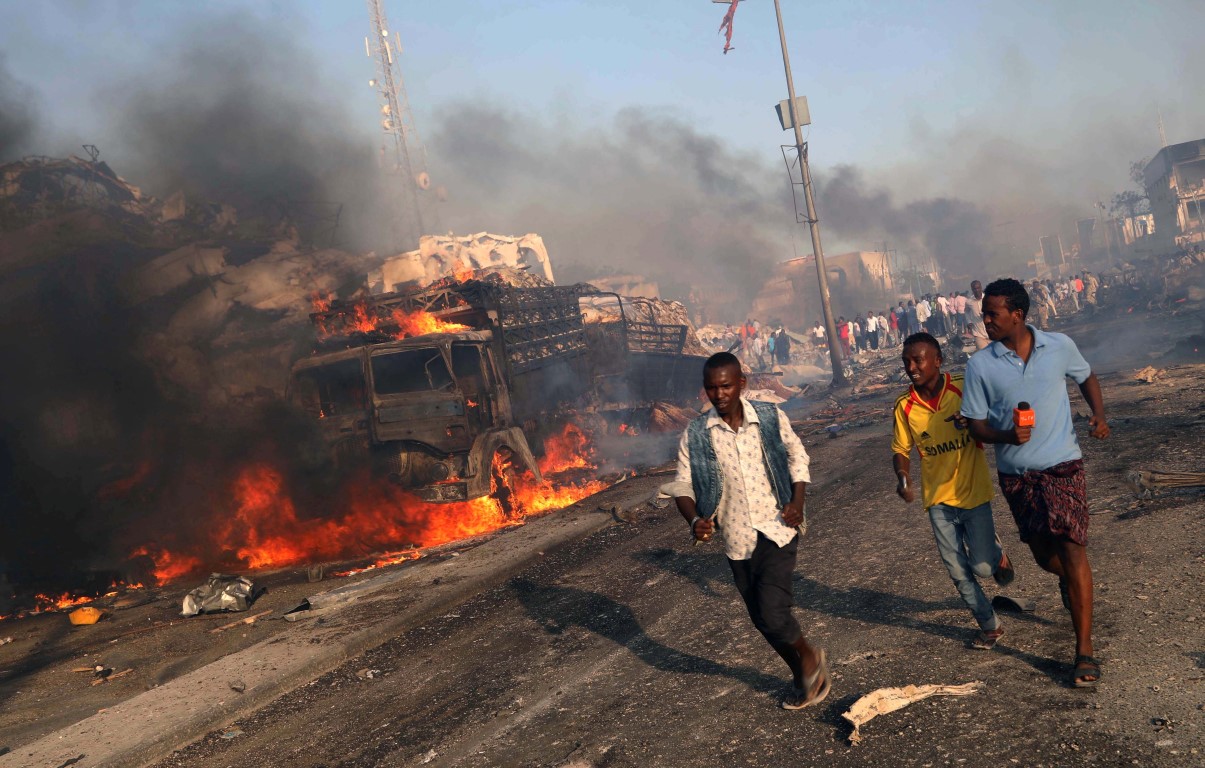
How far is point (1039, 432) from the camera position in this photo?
4.01 metres

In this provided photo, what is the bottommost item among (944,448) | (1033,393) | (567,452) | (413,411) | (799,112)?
(567,452)

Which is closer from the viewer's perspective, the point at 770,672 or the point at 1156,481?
the point at 770,672

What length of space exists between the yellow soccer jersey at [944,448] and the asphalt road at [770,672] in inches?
31.7

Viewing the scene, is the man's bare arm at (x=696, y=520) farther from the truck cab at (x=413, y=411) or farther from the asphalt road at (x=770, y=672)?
the truck cab at (x=413, y=411)

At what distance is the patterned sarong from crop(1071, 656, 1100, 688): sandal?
0.51m

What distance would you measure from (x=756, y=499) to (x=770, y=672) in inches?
46.1

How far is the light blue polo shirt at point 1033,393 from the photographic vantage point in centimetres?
400

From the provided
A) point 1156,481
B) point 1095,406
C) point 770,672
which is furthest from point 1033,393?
point 1156,481

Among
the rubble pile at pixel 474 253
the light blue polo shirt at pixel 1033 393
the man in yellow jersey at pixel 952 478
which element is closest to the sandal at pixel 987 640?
the man in yellow jersey at pixel 952 478

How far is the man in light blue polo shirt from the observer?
391cm

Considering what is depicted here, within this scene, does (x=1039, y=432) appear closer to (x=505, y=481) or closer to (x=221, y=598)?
(x=221, y=598)

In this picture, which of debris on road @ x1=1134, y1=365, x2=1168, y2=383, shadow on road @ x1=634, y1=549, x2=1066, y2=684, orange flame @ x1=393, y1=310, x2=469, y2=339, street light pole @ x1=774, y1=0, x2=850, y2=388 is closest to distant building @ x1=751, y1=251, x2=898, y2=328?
street light pole @ x1=774, y1=0, x2=850, y2=388

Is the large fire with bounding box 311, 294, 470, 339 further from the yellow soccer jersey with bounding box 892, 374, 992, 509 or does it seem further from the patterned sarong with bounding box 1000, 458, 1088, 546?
the patterned sarong with bounding box 1000, 458, 1088, 546

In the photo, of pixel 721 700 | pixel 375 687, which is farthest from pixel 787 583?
pixel 375 687
